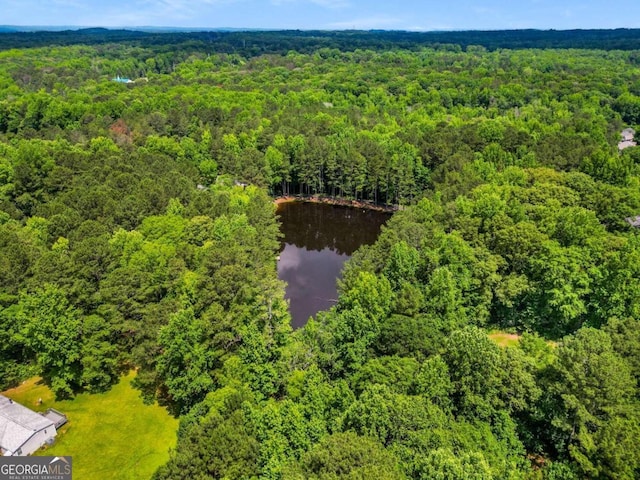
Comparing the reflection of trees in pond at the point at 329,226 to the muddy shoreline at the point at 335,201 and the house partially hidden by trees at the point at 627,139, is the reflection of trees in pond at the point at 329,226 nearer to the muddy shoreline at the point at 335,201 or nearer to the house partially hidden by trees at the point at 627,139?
the muddy shoreline at the point at 335,201

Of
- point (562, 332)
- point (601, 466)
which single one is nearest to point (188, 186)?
point (562, 332)

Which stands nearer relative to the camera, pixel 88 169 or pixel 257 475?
pixel 257 475

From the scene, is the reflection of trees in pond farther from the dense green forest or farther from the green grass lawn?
the green grass lawn

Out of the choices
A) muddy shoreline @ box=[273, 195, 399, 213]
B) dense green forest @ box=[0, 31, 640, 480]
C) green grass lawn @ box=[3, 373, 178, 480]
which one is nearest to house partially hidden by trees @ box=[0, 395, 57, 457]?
green grass lawn @ box=[3, 373, 178, 480]

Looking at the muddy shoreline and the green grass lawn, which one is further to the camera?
the muddy shoreline

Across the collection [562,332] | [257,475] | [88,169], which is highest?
[88,169]

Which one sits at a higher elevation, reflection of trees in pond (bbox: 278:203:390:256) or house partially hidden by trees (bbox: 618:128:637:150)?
house partially hidden by trees (bbox: 618:128:637:150)

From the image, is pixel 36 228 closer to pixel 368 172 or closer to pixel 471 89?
pixel 368 172

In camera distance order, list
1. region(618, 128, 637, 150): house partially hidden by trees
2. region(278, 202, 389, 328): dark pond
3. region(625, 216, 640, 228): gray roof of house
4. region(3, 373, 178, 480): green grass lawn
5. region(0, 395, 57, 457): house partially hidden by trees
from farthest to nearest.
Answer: region(618, 128, 637, 150): house partially hidden by trees, region(278, 202, 389, 328): dark pond, region(625, 216, 640, 228): gray roof of house, region(3, 373, 178, 480): green grass lawn, region(0, 395, 57, 457): house partially hidden by trees
